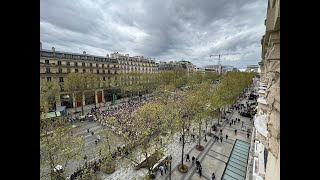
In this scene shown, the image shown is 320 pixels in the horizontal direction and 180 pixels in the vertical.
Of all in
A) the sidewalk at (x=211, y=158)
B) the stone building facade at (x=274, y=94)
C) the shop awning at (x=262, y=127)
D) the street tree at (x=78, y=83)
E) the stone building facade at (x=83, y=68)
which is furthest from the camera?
the stone building facade at (x=83, y=68)

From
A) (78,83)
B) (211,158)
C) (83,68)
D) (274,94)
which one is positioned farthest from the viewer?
(83,68)

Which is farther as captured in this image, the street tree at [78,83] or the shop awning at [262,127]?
the street tree at [78,83]

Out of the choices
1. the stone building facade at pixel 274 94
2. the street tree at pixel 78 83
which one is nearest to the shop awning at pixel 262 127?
the stone building facade at pixel 274 94

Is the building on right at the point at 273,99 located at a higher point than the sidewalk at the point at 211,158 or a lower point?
higher

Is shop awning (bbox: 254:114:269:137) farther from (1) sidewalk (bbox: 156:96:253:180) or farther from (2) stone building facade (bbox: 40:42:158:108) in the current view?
(2) stone building facade (bbox: 40:42:158:108)

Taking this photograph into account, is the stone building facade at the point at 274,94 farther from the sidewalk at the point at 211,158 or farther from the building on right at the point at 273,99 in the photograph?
the sidewalk at the point at 211,158

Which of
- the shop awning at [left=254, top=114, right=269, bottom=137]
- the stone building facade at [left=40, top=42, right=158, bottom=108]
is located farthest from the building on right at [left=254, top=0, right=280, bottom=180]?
the stone building facade at [left=40, top=42, right=158, bottom=108]

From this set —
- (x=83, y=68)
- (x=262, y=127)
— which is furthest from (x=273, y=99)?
(x=83, y=68)

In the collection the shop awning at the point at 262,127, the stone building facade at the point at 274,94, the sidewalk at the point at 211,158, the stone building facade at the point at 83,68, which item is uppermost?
the stone building facade at the point at 83,68

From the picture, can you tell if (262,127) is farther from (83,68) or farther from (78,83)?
(83,68)
